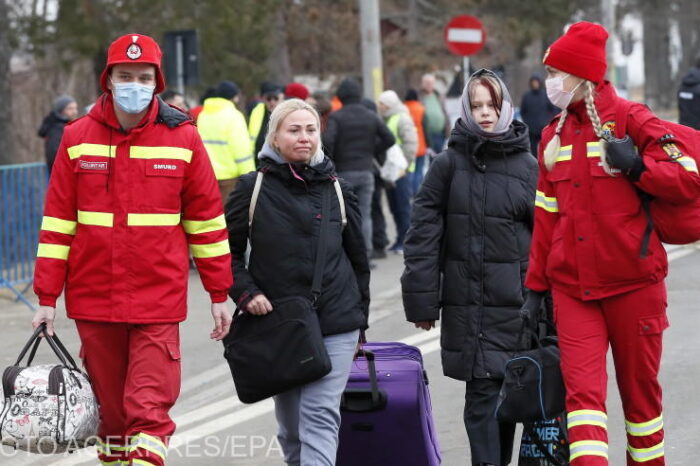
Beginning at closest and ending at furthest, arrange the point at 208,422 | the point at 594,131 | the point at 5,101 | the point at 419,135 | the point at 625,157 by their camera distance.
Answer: the point at 625,157 → the point at 594,131 → the point at 208,422 → the point at 5,101 → the point at 419,135

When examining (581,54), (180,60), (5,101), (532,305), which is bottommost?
(532,305)

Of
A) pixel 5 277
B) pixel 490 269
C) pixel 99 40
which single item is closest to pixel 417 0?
pixel 99 40

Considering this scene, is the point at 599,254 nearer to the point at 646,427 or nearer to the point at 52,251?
the point at 646,427

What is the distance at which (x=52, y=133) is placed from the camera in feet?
48.2

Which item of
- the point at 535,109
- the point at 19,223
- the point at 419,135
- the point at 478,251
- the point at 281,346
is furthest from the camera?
the point at 535,109

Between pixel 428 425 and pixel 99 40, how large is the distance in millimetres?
14783

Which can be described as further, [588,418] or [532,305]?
[532,305]

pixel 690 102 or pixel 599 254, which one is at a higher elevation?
pixel 690 102

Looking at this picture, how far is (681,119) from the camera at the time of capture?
17.3 m

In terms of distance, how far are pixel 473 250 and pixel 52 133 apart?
29.6 feet

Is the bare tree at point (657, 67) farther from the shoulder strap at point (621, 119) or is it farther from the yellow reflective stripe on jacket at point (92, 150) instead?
the yellow reflective stripe on jacket at point (92, 150)

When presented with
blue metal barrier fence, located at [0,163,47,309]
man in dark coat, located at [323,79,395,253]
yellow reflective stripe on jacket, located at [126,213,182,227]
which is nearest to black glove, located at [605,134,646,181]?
yellow reflective stripe on jacket, located at [126,213,182,227]

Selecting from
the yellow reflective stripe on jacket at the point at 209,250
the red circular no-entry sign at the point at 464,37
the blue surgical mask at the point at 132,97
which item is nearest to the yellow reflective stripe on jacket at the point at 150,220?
the yellow reflective stripe on jacket at the point at 209,250

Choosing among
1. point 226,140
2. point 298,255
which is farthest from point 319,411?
point 226,140
